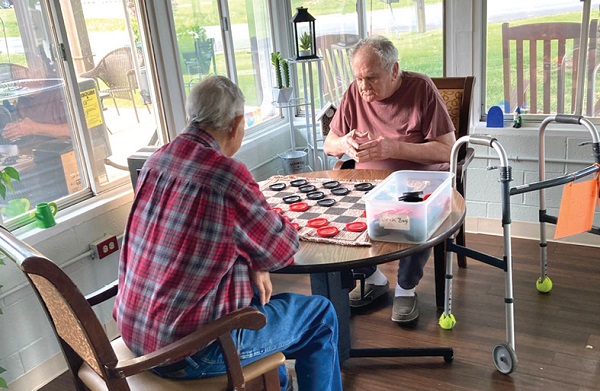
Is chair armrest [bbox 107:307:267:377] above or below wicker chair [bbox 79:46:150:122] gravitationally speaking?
below

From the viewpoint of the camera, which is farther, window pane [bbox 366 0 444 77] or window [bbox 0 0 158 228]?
window pane [bbox 366 0 444 77]

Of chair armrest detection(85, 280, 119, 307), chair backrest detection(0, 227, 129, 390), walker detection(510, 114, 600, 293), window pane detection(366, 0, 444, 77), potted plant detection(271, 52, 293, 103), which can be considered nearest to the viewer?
chair backrest detection(0, 227, 129, 390)

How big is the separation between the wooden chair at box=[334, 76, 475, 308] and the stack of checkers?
46 cm

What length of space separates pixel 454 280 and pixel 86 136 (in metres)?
1.99

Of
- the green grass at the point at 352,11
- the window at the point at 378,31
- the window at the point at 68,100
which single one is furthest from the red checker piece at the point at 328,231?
the window at the point at 378,31

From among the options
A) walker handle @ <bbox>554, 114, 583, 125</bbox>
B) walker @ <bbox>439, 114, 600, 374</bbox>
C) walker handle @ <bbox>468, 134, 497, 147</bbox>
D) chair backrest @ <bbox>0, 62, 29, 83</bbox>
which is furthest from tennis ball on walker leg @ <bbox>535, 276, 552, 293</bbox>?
chair backrest @ <bbox>0, 62, 29, 83</bbox>

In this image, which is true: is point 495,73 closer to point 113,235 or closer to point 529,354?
point 529,354

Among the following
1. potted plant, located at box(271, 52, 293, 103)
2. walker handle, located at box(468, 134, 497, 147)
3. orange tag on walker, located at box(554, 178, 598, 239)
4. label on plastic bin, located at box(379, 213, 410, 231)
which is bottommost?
orange tag on walker, located at box(554, 178, 598, 239)

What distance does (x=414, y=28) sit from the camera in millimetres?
3449

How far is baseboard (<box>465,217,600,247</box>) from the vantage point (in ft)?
10.3

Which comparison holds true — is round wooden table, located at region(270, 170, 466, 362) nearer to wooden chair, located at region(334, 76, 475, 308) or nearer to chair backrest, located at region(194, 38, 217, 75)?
wooden chair, located at region(334, 76, 475, 308)

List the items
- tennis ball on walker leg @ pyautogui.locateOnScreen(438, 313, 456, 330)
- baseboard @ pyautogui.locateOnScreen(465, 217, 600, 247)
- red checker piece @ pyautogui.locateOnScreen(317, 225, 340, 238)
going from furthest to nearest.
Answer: baseboard @ pyautogui.locateOnScreen(465, 217, 600, 247), tennis ball on walker leg @ pyautogui.locateOnScreen(438, 313, 456, 330), red checker piece @ pyautogui.locateOnScreen(317, 225, 340, 238)

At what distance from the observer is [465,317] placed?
2531 millimetres

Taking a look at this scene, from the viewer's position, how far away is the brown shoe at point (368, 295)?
269cm
